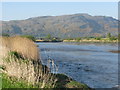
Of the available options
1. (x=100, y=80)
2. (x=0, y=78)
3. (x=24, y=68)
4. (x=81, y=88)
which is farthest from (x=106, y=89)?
(x=0, y=78)

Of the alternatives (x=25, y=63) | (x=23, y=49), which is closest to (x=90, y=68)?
(x=23, y=49)

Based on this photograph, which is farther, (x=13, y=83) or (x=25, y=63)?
(x=25, y=63)

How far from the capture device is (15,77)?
11969 millimetres

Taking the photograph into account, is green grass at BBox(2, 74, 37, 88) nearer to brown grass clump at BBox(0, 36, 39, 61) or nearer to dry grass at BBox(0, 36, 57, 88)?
dry grass at BBox(0, 36, 57, 88)

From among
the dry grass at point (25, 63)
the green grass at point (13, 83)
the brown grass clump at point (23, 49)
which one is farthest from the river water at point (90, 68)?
the green grass at point (13, 83)

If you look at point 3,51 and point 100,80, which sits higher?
point 3,51

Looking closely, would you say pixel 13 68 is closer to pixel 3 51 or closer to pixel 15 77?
pixel 15 77

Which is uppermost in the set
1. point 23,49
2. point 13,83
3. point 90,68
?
point 23,49

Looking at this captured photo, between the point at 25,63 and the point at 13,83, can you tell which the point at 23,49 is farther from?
the point at 13,83

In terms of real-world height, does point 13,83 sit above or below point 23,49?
below

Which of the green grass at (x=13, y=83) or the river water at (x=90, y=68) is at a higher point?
the green grass at (x=13, y=83)

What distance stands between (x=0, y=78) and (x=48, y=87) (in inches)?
93.4

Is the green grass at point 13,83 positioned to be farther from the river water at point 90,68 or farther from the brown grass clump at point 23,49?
the brown grass clump at point 23,49

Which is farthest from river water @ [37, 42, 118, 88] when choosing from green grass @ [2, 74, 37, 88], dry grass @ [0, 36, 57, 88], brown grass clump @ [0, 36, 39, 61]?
green grass @ [2, 74, 37, 88]
